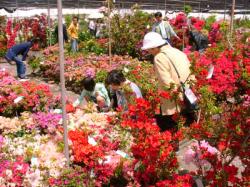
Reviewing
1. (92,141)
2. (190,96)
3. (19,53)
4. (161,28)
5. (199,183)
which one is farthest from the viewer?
(19,53)

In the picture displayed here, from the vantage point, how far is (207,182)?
159 inches

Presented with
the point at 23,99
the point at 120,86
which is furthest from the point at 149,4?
the point at 120,86

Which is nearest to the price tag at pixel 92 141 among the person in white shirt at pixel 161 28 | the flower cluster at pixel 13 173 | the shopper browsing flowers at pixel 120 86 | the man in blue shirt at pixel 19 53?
the shopper browsing flowers at pixel 120 86

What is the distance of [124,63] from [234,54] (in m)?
3.03

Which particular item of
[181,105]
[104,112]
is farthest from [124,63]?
[181,105]

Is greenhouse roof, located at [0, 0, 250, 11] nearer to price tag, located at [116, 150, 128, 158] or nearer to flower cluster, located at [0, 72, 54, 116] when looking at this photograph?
flower cluster, located at [0, 72, 54, 116]

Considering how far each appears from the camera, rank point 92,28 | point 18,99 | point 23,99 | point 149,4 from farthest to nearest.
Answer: point 149,4 < point 92,28 < point 23,99 < point 18,99

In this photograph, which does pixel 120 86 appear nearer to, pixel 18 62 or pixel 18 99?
pixel 18 99

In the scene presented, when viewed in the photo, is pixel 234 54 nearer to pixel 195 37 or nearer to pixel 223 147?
pixel 195 37

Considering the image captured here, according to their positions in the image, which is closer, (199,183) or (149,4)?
(199,183)

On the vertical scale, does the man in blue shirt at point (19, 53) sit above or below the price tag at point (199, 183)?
above

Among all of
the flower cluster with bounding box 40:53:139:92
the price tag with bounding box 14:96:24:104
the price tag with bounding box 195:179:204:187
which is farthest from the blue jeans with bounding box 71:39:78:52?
the price tag with bounding box 195:179:204:187

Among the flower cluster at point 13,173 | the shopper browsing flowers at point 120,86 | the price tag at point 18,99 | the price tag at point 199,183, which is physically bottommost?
the flower cluster at point 13,173

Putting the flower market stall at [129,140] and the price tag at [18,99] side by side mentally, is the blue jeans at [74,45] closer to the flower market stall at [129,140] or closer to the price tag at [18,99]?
the flower market stall at [129,140]
